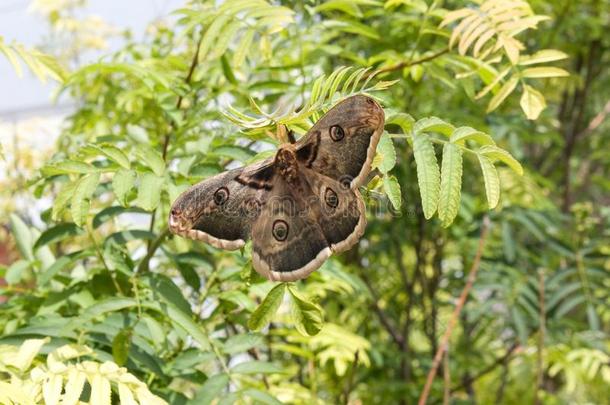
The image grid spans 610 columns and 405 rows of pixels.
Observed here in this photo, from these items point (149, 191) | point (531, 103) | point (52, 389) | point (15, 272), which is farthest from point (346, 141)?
point (15, 272)

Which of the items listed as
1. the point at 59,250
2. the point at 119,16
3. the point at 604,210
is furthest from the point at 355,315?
the point at 119,16

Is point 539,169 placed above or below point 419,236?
below

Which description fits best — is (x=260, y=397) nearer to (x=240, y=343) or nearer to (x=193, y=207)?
(x=240, y=343)

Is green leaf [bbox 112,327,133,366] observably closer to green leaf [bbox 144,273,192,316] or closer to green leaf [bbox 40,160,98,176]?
green leaf [bbox 144,273,192,316]

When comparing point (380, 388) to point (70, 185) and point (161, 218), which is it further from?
point (70, 185)

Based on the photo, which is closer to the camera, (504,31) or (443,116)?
(504,31)

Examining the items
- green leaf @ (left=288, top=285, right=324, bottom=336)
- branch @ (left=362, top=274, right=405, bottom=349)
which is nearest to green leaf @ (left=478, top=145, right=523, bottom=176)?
green leaf @ (left=288, top=285, right=324, bottom=336)

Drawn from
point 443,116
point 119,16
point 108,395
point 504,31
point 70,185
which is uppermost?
point 504,31
